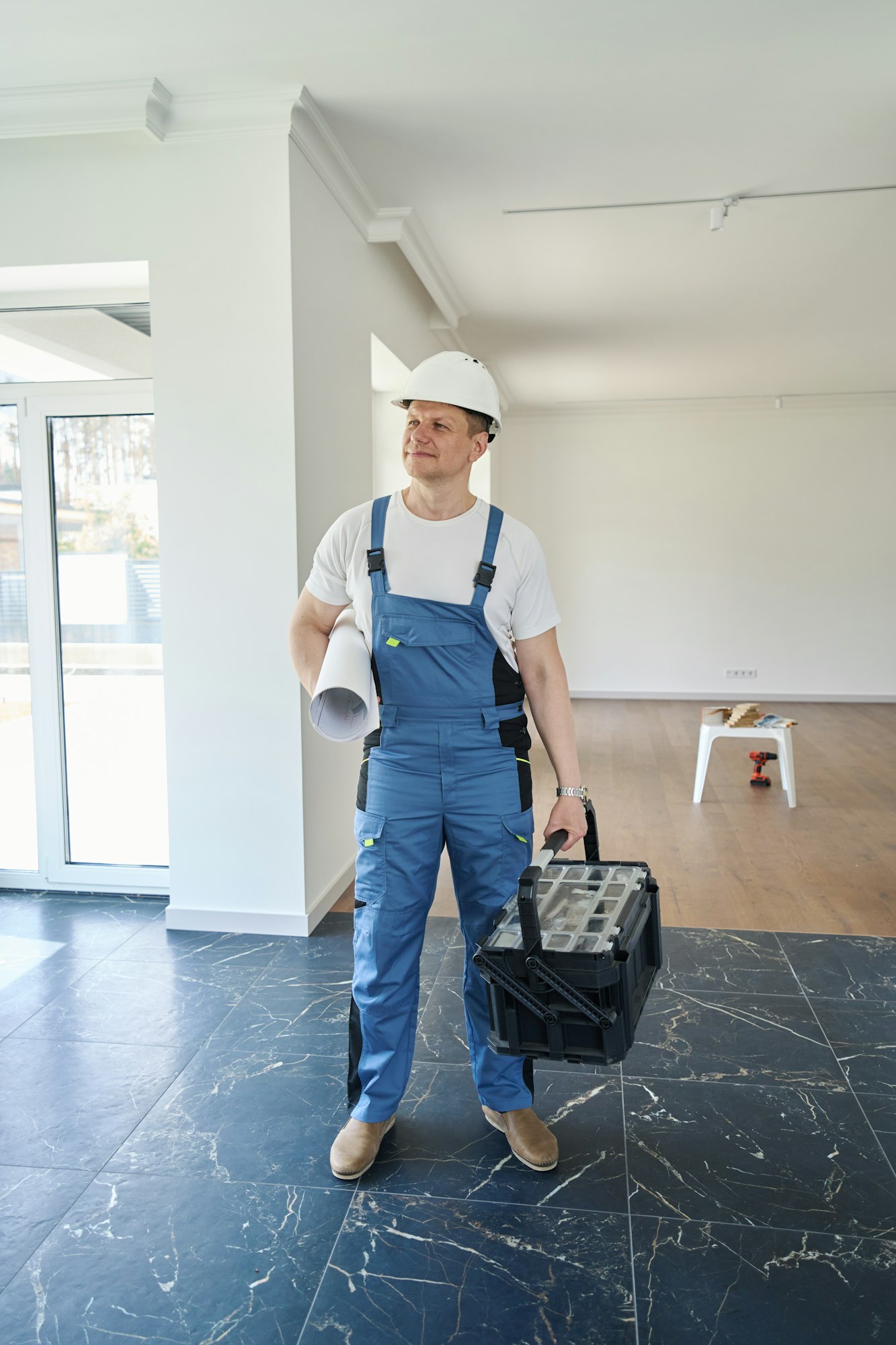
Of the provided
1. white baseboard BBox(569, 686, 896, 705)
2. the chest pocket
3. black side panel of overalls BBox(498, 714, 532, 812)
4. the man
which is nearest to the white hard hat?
the man

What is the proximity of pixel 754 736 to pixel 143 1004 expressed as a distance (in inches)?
137

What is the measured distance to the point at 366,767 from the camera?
1.88 meters

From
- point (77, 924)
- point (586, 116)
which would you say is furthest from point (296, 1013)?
point (586, 116)

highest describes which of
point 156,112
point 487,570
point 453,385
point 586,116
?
point 586,116

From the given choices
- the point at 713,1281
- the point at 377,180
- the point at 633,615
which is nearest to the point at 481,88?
the point at 377,180

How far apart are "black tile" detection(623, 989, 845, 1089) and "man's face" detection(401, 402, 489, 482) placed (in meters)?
1.48

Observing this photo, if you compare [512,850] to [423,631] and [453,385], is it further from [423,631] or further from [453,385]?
[453,385]

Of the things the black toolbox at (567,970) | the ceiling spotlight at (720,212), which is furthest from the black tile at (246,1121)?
the ceiling spotlight at (720,212)

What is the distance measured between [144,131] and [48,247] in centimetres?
48

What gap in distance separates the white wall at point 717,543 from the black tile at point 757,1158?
669 cm

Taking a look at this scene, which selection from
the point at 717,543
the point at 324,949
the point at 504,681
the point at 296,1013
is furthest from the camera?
the point at 717,543

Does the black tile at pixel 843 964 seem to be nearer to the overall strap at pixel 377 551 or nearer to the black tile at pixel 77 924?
the overall strap at pixel 377 551

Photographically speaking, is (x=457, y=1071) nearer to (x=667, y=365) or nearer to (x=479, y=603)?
(x=479, y=603)

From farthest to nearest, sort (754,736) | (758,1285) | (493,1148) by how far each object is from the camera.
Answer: (754,736), (493,1148), (758,1285)
